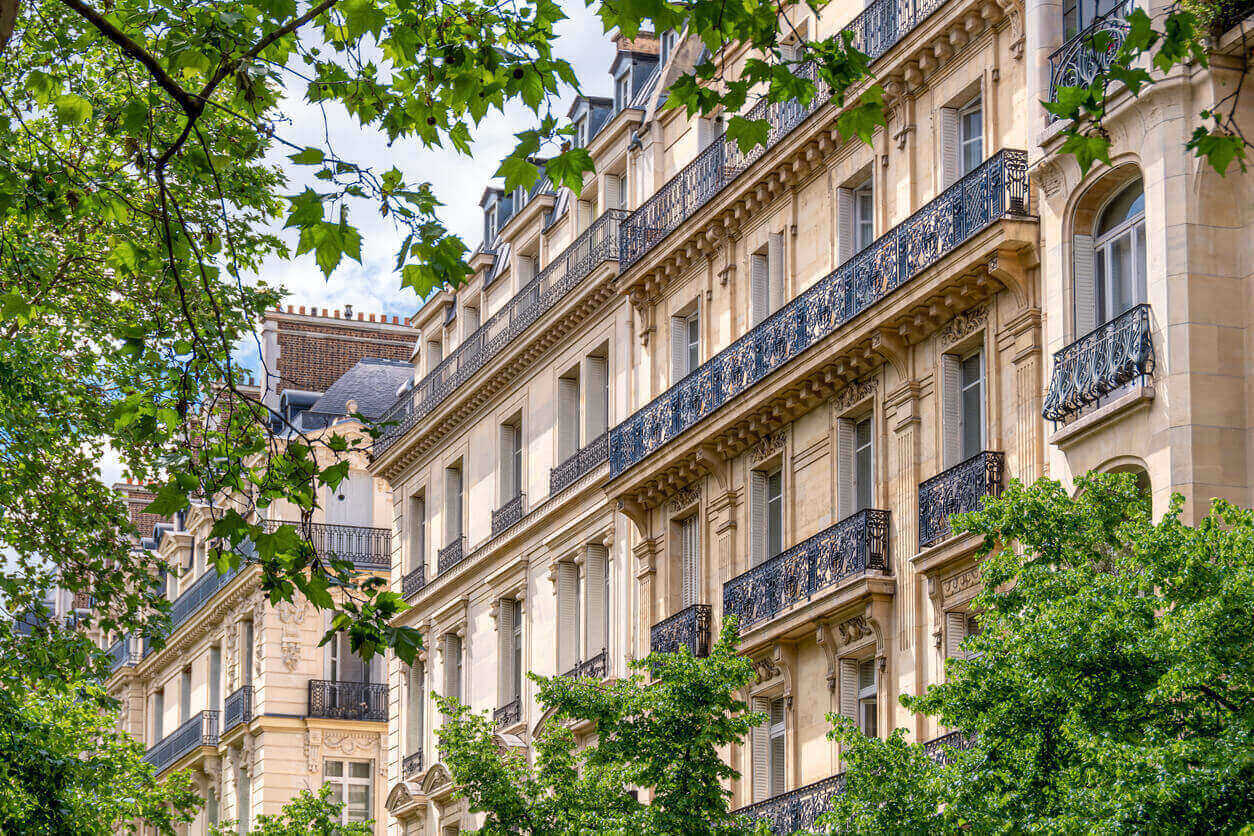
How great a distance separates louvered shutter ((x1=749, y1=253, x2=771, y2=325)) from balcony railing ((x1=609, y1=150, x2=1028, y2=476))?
84cm

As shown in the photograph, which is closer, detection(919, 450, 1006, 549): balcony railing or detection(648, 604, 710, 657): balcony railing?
detection(919, 450, 1006, 549): balcony railing

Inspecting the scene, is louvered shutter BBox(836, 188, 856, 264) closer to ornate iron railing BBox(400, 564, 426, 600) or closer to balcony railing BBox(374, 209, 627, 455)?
balcony railing BBox(374, 209, 627, 455)

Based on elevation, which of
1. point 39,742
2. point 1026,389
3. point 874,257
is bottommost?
point 39,742

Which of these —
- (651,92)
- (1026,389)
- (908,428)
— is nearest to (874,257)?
(908,428)

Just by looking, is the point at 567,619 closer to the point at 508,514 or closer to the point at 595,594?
the point at 595,594

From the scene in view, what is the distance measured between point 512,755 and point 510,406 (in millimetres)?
12869

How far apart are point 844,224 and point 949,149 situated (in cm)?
282

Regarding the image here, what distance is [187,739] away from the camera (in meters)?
60.2

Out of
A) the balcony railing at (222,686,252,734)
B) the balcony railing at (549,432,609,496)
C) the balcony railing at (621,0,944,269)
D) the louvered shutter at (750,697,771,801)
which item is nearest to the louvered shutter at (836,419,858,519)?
the louvered shutter at (750,697,771,801)

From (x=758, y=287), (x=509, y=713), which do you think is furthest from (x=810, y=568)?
(x=509, y=713)

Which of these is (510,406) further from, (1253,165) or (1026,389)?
(1253,165)

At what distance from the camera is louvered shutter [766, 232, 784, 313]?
1265 inches

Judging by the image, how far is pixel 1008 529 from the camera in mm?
18688

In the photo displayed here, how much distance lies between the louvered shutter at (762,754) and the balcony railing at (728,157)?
25.1 ft
